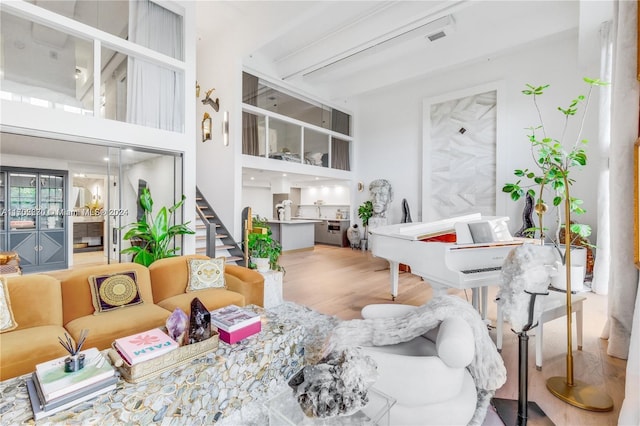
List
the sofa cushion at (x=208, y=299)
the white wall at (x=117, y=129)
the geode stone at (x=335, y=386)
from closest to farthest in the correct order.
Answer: the geode stone at (x=335, y=386)
the sofa cushion at (x=208, y=299)
the white wall at (x=117, y=129)

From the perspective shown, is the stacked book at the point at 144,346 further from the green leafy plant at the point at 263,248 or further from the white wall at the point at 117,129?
the white wall at the point at 117,129

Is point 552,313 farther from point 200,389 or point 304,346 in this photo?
point 200,389

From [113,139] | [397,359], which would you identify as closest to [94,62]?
[113,139]

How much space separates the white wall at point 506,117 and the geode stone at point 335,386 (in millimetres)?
6370

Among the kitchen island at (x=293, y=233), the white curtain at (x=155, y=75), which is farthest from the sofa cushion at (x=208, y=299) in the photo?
the kitchen island at (x=293, y=233)

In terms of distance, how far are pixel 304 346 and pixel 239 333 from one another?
27.9 inches

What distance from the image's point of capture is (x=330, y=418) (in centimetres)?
119

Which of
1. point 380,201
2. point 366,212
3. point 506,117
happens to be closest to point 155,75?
point 380,201

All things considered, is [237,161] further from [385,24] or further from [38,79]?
[385,24]

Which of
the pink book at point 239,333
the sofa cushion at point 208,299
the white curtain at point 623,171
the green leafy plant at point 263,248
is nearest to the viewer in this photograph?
the pink book at point 239,333

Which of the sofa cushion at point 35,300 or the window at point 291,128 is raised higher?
the window at point 291,128

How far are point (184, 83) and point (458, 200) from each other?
6.21 metres

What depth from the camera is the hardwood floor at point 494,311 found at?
196 cm

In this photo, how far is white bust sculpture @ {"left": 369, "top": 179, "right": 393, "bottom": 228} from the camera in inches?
315
